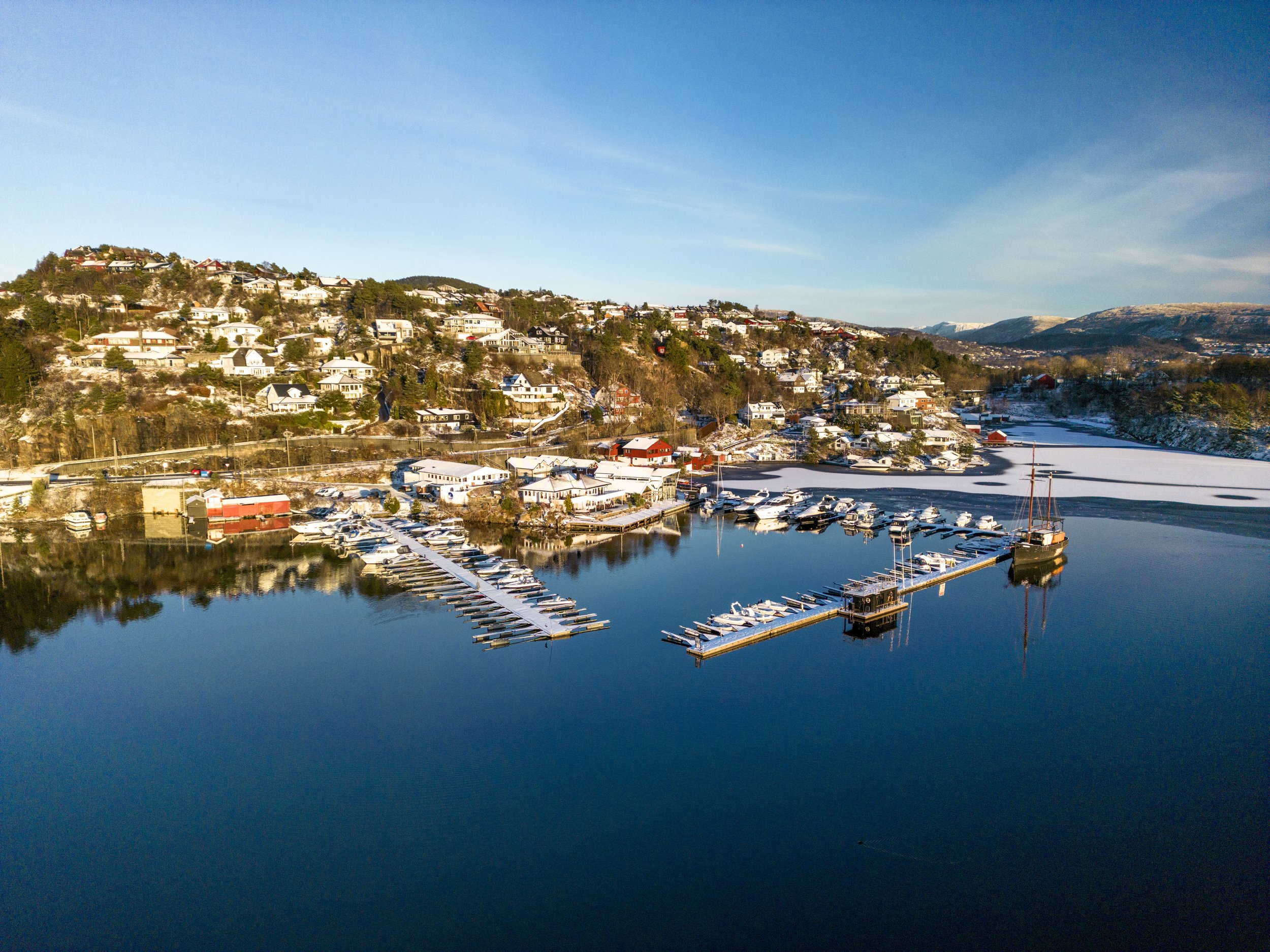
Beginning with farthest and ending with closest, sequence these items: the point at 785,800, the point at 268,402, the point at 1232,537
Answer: the point at 268,402 → the point at 1232,537 → the point at 785,800

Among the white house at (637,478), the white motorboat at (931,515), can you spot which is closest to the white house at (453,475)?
the white house at (637,478)

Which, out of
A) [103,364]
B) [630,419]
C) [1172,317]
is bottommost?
[630,419]

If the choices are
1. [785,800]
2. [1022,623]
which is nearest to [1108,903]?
[785,800]

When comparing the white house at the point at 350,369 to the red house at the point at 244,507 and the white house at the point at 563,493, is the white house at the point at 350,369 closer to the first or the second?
the red house at the point at 244,507

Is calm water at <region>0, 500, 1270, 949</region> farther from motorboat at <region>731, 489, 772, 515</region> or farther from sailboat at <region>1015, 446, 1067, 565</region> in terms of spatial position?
motorboat at <region>731, 489, 772, 515</region>

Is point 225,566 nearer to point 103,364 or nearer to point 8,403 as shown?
point 8,403

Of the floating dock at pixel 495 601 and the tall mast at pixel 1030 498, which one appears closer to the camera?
the floating dock at pixel 495 601

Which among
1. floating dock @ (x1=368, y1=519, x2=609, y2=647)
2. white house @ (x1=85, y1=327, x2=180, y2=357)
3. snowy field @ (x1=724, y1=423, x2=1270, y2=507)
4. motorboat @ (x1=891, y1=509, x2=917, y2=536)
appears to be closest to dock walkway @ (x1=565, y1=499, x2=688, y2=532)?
snowy field @ (x1=724, y1=423, x2=1270, y2=507)

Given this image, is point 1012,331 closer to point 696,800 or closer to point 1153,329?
point 1153,329
